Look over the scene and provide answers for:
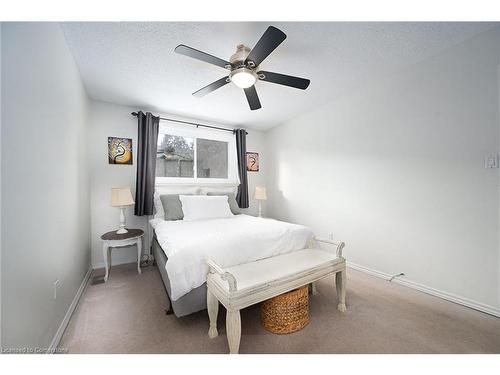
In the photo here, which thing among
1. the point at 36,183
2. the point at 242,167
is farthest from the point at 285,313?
the point at 242,167

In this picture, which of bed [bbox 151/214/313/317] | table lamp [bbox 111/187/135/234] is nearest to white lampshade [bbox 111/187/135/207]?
table lamp [bbox 111/187/135/234]

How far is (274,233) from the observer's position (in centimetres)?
193

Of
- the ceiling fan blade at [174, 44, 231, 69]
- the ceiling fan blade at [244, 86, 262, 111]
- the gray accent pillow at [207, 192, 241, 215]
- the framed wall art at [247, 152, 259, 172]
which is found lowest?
the gray accent pillow at [207, 192, 241, 215]

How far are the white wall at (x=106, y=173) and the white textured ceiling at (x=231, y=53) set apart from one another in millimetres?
238

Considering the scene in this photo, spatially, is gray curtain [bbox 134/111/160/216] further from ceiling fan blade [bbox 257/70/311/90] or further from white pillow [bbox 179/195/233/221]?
ceiling fan blade [bbox 257/70/311/90]

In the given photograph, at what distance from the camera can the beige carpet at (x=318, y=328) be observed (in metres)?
1.32

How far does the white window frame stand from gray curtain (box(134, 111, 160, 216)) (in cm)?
23

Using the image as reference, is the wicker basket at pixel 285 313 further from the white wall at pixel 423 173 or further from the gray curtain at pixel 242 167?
the gray curtain at pixel 242 167

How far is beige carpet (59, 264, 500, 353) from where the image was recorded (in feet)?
4.33

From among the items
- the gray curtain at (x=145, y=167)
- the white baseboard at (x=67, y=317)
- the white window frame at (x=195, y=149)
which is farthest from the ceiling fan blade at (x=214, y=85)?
the white baseboard at (x=67, y=317)

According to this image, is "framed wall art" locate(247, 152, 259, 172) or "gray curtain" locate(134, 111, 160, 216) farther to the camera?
"framed wall art" locate(247, 152, 259, 172)

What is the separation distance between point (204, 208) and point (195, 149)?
1.33 m
